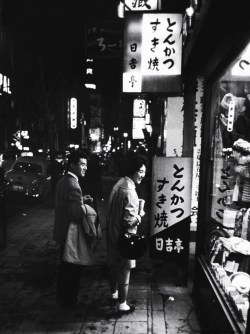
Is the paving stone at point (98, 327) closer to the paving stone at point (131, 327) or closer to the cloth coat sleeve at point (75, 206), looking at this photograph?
the paving stone at point (131, 327)

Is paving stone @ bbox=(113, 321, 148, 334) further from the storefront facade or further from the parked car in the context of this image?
the parked car

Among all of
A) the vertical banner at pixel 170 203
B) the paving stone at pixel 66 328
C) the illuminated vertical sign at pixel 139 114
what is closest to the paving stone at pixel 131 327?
the paving stone at pixel 66 328

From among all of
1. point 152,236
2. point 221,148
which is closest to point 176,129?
→ point 221,148

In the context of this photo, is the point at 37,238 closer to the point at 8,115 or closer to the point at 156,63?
the point at 156,63

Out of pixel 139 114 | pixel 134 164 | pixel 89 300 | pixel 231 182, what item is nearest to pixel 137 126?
pixel 139 114

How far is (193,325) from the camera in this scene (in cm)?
498

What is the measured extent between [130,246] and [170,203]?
4.24 ft

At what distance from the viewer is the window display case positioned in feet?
15.6

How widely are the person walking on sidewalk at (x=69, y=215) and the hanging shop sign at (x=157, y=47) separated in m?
2.21

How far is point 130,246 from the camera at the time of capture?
16.0 feet

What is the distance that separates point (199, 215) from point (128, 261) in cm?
149

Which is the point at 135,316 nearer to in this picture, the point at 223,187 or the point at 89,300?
the point at 89,300

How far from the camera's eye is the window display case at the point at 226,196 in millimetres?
4754

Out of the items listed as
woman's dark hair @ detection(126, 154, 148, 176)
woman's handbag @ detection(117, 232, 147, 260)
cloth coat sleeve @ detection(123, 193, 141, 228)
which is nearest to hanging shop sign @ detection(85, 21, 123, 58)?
woman's dark hair @ detection(126, 154, 148, 176)
